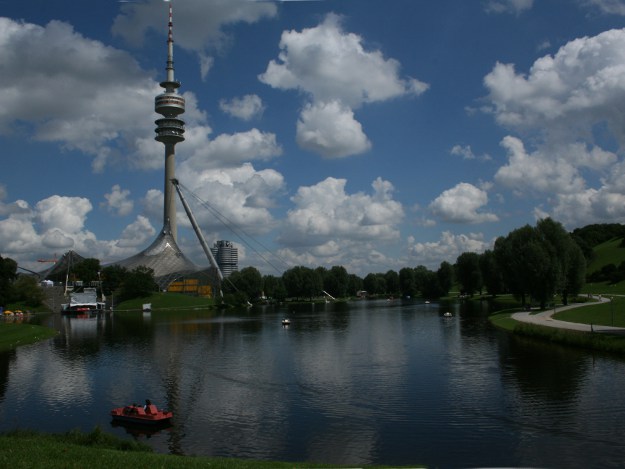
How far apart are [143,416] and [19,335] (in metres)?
42.5

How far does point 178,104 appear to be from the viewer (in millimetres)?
174250

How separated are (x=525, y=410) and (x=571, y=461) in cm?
652

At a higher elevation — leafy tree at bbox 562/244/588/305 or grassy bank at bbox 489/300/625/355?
leafy tree at bbox 562/244/588/305

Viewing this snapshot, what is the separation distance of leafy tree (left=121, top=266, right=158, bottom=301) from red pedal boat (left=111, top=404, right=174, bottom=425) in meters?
115

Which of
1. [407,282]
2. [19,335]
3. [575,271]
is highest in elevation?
[575,271]

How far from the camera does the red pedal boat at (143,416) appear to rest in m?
23.1

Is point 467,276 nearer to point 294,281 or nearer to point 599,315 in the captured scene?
Answer: point 294,281

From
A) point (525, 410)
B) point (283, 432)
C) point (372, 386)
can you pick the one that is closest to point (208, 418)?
point (283, 432)

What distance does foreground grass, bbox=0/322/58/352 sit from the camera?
52556 mm

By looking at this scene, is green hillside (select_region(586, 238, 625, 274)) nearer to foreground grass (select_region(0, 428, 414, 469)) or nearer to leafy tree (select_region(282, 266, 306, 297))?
leafy tree (select_region(282, 266, 306, 297))

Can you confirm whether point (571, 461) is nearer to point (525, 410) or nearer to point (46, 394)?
point (525, 410)

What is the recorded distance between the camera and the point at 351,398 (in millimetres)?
27344

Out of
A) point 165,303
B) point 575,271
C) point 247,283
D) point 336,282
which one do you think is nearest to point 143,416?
point 575,271

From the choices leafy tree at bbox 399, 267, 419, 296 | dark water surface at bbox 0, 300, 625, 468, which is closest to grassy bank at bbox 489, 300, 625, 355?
dark water surface at bbox 0, 300, 625, 468
